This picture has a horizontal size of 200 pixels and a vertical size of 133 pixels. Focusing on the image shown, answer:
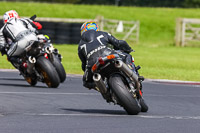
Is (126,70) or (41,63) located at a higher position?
(126,70)

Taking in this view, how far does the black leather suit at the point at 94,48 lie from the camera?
10203 mm

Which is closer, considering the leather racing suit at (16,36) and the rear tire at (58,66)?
the leather racing suit at (16,36)

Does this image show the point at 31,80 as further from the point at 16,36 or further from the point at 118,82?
the point at 118,82

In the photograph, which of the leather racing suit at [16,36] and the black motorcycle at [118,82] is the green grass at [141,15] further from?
the black motorcycle at [118,82]

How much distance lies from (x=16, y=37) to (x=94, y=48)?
466cm

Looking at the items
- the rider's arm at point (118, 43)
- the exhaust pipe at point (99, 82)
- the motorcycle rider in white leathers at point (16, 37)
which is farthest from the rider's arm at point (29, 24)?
the exhaust pipe at point (99, 82)

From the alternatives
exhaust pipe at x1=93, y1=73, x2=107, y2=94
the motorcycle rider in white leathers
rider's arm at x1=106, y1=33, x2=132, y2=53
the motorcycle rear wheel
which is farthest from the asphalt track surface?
rider's arm at x1=106, y1=33, x2=132, y2=53

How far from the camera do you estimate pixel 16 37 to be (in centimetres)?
1452

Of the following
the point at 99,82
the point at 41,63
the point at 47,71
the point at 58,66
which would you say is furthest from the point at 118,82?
the point at 58,66

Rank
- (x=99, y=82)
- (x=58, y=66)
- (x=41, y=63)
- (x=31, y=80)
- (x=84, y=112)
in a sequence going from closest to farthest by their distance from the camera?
(x=99, y=82)
(x=84, y=112)
(x=41, y=63)
(x=31, y=80)
(x=58, y=66)

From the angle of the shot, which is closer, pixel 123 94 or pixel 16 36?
pixel 123 94

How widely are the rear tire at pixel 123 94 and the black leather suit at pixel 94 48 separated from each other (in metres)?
0.63

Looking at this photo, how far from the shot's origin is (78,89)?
48.3 ft

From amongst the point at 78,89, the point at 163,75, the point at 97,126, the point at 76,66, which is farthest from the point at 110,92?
the point at 76,66
